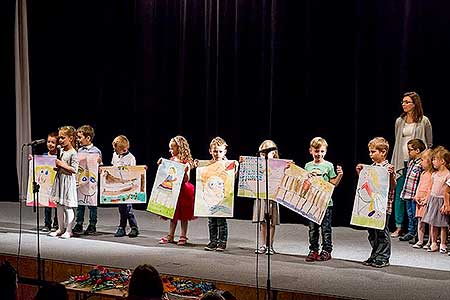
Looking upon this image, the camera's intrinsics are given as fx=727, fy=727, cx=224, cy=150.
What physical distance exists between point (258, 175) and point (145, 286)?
311 centimetres

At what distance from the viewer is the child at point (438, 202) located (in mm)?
6707

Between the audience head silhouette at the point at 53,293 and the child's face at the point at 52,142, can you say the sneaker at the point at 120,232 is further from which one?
the audience head silhouette at the point at 53,293

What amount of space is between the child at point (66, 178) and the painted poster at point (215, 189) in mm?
1392

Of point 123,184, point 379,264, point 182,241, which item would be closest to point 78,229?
Answer: point 123,184

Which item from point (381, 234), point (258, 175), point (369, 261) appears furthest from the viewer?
point (258, 175)

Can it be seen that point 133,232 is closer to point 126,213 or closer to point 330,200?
point 126,213

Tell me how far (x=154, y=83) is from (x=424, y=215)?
4388 mm

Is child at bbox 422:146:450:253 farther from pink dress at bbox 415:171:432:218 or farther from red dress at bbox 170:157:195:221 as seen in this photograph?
red dress at bbox 170:157:195:221

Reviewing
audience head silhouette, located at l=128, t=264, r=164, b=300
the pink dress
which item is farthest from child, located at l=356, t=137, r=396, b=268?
audience head silhouette, located at l=128, t=264, r=164, b=300

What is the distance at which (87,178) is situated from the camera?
759 cm

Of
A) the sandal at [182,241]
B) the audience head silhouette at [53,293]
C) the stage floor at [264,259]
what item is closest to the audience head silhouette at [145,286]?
the audience head silhouette at [53,293]

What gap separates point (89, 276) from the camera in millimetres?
5391

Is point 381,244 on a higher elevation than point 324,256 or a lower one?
higher

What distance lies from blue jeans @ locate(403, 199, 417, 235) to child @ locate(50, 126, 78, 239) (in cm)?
338
